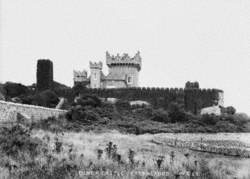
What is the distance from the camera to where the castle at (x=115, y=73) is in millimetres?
58594

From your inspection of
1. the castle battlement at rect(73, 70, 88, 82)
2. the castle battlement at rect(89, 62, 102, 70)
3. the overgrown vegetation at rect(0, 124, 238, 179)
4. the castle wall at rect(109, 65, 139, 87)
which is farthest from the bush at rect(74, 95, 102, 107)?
the overgrown vegetation at rect(0, 124, 238, 179)

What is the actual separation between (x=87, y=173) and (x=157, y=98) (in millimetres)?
39978

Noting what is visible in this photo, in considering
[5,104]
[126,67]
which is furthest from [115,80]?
[5,104]

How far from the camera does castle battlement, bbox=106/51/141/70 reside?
61875mm

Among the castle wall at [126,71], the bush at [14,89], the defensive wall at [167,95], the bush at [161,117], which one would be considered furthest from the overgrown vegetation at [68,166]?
the castle wall at [126,71]

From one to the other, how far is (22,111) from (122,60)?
36.9m

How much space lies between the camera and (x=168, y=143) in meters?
21.5

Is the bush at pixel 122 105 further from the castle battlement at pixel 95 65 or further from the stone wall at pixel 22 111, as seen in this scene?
the castle battlement at pixel 95 65

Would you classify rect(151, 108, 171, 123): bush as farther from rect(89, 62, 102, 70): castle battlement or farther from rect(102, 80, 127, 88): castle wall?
rect(89, 62, 102, 70): castle battlement

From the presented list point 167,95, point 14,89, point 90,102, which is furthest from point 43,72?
point 90,102

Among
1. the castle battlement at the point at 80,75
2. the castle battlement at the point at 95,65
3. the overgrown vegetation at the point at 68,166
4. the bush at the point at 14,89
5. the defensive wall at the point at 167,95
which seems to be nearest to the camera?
the overgrown vegetation at the point at 68,166

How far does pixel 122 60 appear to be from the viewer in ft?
203

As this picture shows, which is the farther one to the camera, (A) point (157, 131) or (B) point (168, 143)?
(A) point (157, 131)

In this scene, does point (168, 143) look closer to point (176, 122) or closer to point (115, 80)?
point (176, 122)
